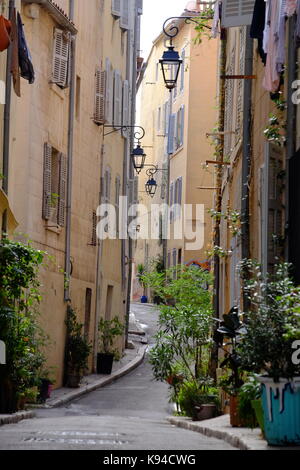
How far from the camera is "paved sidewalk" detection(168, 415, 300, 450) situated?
10.5 metres

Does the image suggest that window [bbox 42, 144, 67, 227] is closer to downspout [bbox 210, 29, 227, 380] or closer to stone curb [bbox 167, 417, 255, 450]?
downspout [bbox 210, 29, 227, 380]

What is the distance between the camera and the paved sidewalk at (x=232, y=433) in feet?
34.6

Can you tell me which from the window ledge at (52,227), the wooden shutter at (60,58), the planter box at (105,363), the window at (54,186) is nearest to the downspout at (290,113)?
the window at (54,186)

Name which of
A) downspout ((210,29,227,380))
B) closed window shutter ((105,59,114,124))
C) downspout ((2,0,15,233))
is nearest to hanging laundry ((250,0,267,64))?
downspout ((2,0,15,233))

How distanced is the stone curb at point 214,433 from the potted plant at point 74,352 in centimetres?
791

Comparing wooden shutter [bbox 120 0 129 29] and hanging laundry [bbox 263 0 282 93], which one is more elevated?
wooden shutter [bbox 120 0 129 29]

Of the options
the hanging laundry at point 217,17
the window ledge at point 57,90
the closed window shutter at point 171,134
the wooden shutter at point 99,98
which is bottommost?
the window ledge at point 57,90

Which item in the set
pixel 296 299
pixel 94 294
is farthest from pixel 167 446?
pixel 94 294

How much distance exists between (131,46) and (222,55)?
14.0m

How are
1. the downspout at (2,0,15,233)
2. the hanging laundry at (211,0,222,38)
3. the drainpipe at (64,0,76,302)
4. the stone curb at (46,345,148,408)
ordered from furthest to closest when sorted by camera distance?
the drainpipe at (64,0,76,302) → the stone curb at (46,345,148,408) → the hanging laundry at (211,0,222,38) → the downspout at (2,0,15,233)

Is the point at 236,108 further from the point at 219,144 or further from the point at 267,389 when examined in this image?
the point at 267,389

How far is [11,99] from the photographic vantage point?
1991 centimetres

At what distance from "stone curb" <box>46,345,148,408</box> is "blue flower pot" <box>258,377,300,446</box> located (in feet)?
38.2

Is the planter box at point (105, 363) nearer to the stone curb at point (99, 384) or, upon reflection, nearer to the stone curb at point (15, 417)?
the stone curb at point (99, 384)
